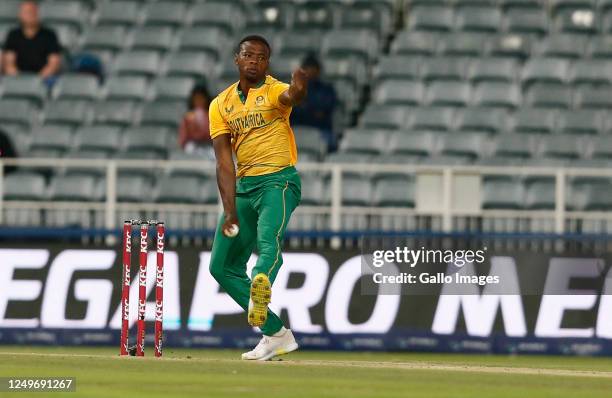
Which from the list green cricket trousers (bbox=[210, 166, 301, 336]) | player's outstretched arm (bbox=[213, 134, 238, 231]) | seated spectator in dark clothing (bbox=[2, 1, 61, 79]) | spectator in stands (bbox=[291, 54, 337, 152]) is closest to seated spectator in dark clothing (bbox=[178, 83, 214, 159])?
spectator in stands (bbox=[291, 54, 337, 152])

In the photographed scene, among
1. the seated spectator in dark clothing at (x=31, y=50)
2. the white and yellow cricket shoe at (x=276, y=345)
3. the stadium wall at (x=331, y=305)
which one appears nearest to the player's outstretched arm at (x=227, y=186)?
the white and yellow cricket shoe at (x=276, y=345)

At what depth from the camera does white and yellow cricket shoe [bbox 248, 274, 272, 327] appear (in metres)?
12.8

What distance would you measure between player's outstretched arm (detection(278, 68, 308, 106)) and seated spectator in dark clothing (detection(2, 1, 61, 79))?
1114 centimetres

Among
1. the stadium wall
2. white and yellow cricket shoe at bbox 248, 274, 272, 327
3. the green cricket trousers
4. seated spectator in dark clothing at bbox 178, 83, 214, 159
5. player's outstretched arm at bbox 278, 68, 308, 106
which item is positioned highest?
player's outstretched arm at bbox 278, 68, 308, 106

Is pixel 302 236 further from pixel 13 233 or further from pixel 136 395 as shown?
pixel 136 395

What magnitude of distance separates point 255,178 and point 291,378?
1.93m

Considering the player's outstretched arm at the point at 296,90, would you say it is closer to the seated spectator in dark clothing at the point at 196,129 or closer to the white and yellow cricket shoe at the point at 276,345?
the white and yellow cricket shoe at the point at 276,345

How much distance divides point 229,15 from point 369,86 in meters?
2.52

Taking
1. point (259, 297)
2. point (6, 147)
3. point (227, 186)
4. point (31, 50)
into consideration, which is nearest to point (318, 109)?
point (6, 147)

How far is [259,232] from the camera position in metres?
13.2

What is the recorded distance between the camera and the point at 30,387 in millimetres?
11070

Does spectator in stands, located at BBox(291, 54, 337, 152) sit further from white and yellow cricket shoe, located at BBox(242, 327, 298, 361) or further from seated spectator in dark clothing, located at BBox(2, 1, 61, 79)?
white and yellow cricket shoe, located at BBox(242, 327, 298, 361)

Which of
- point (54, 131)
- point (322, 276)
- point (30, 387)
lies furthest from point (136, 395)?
point (54, 131)

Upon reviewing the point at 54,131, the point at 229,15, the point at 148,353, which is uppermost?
the point at 229,15
